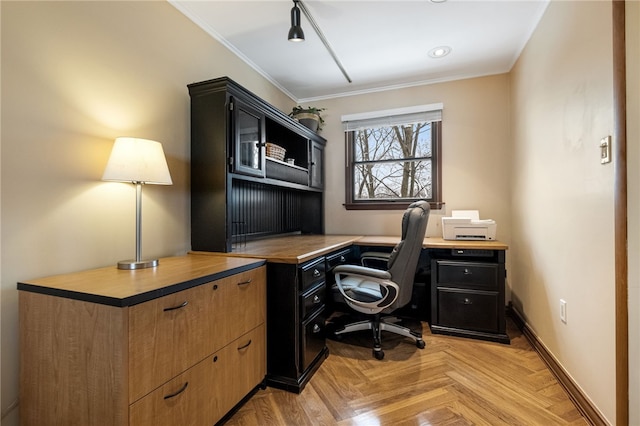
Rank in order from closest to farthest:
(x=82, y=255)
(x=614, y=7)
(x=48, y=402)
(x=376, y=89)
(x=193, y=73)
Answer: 1. (x=48, y=402)
2. (x=614, y=7)
3. (x=82, y=255)
4. (x=193, y=73)
5. (x=376, y=89)

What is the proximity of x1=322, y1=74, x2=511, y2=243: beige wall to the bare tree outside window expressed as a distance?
126mm

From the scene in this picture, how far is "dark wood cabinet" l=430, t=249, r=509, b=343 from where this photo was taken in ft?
7.64

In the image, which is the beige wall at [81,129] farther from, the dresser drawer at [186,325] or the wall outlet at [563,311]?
the wall outlet at [563,311]

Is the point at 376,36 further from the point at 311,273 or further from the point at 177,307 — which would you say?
the point at 177,307

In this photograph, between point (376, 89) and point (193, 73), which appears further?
point (376, 89)

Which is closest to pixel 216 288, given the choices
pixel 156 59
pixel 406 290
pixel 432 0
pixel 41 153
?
pixel 41 153

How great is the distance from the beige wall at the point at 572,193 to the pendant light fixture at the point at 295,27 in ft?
5.00

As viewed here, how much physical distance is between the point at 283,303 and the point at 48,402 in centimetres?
102

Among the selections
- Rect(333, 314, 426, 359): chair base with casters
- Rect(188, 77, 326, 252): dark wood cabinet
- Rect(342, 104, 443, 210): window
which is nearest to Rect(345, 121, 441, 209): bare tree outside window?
Rect(342, 104, 443, 210): window

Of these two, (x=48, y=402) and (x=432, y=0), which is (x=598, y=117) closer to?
(x=432, y=0)

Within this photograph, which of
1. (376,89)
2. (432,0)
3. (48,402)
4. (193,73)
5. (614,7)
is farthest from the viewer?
(376,89)

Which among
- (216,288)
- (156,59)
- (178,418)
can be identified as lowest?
(178,418)

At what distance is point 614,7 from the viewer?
123cm

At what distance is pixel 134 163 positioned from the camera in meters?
1.41
